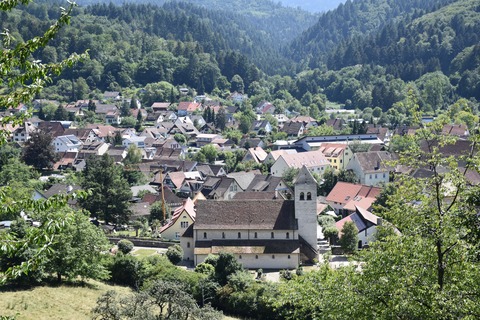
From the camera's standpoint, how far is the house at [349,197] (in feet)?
138

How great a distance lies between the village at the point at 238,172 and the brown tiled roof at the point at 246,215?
60 mm

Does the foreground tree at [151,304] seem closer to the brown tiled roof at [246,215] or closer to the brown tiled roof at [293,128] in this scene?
the brown tiled roof at [246,215]

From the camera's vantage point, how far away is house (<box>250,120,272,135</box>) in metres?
87.4

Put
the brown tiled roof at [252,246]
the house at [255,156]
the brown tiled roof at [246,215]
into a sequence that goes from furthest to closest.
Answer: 1. the house at [255,156]
2. the brown tiled roof at [246,215]
3. the brown tiled roof at [252,246]

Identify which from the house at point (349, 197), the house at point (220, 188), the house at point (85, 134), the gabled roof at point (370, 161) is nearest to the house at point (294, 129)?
the house at point (85, 134)

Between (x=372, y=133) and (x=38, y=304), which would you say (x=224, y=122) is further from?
(x=38, y=304)

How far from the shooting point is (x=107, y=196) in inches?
1569

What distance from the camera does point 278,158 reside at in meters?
56.1

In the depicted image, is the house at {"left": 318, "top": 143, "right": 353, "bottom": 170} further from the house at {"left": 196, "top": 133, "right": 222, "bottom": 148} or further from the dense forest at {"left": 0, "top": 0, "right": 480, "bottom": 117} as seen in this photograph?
the dense forest at {"left": 0, "top": 0, "right": 480, "bottom": 117}

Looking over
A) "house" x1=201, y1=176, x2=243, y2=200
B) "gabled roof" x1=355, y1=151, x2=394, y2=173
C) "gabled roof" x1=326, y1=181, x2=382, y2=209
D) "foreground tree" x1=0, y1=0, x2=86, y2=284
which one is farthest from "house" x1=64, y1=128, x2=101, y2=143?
"foreground tree" x1=0, y1=0, x2=86, y2=284

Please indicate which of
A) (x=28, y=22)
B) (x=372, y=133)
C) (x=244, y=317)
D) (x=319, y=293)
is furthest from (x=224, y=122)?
(x=319, y=293)

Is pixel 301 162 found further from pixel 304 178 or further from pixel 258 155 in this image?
pixel 304 178

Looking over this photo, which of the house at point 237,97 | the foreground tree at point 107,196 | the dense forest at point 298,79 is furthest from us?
the house at point 237,97

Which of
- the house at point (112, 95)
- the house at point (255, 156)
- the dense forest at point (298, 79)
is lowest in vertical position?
the house at point (255, 156)
